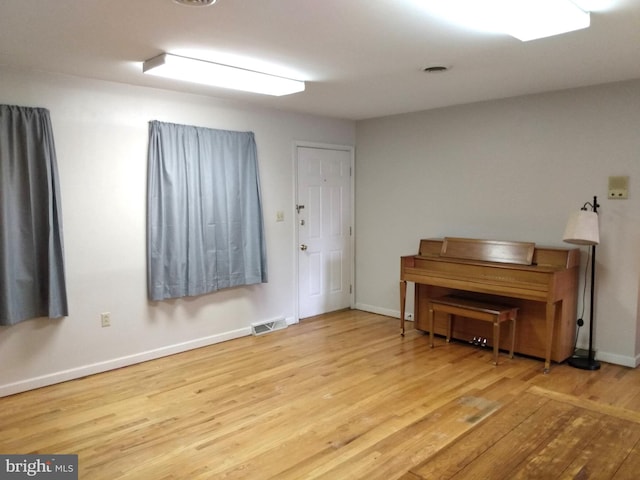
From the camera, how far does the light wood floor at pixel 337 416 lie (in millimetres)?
1661

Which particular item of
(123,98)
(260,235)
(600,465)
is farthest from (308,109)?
(600,465)

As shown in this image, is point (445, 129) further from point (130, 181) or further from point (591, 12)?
point (130, 181)

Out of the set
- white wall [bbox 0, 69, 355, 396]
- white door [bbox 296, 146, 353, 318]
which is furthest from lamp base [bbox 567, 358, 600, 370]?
white wall [bbox 0, 69, 355, 396]

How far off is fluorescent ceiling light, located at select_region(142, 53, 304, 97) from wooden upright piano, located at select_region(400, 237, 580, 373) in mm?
2029

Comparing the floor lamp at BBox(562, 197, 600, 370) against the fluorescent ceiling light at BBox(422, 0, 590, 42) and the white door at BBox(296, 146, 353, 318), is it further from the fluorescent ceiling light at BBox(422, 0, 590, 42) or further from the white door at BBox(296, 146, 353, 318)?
the white door at BBox(296, 146, 353, 318)

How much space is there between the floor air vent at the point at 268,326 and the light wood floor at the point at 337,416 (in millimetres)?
242

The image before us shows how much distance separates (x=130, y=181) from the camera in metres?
3.97

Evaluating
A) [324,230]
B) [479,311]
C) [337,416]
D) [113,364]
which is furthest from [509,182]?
[113,364]

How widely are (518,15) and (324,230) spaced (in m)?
3.49

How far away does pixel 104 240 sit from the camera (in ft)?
12.6

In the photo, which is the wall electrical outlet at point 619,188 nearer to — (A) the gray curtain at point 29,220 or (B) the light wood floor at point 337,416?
(B) the light wood floor at point 337,416

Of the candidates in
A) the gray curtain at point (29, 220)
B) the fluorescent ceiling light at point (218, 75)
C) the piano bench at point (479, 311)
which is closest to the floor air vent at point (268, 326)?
the piano bench at point (479, 311)

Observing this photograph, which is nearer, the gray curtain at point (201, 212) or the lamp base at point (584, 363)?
the lamp base at point (584, 363)

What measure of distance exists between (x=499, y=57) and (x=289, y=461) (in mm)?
2749
